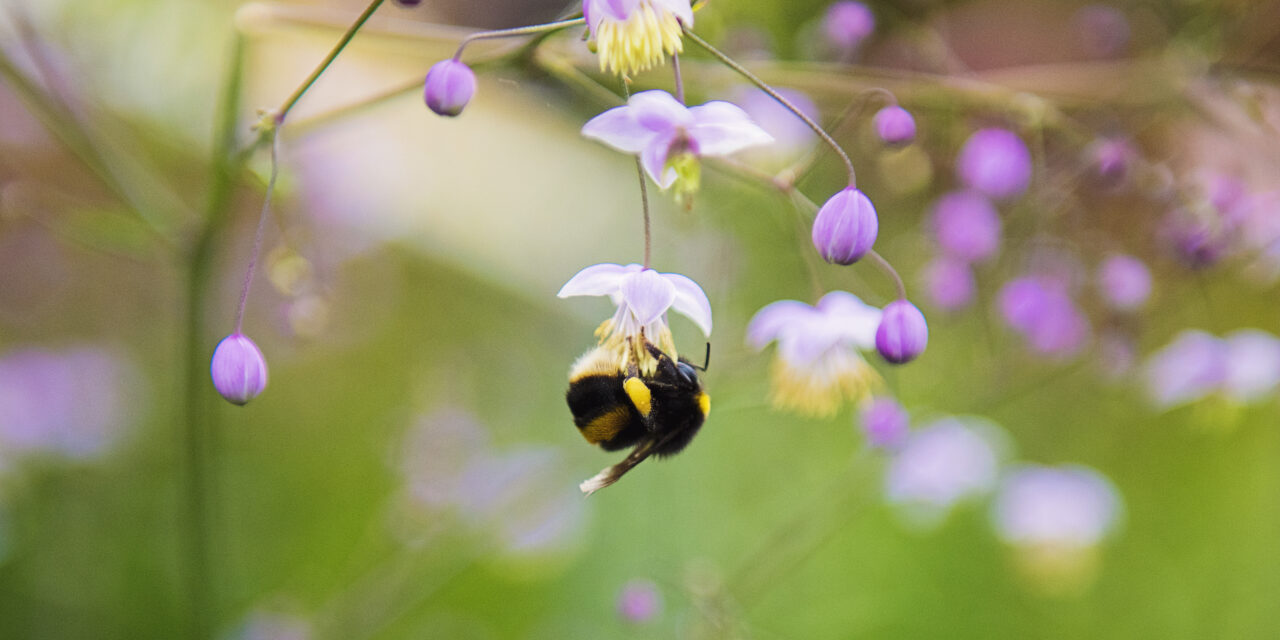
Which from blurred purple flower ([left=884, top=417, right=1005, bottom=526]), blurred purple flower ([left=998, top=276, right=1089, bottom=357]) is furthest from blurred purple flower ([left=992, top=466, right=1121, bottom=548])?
blurred purple flower ([left=998, top=276, right=1089, bottom=357])

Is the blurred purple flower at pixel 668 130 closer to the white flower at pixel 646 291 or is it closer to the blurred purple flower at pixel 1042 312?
the white flower at pixel 646 291

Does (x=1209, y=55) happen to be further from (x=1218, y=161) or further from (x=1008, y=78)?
(x=1218, y=161)

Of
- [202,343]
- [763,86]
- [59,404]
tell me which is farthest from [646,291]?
[59,404]

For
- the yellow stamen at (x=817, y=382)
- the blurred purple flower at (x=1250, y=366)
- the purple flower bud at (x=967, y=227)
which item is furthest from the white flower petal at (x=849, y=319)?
the blurred purple flower at (x=1250, y=366)

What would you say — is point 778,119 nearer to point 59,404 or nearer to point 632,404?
point 632,404

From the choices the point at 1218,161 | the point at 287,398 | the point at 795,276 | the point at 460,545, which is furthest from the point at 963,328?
the point at 287,398
